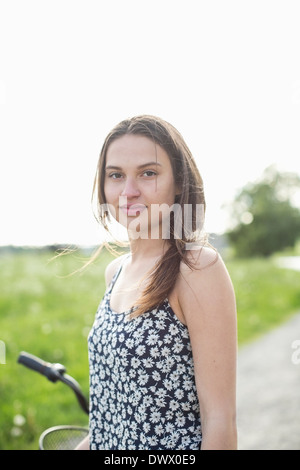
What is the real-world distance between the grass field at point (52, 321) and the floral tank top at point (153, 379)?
0.63 m

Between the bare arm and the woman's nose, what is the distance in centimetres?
38

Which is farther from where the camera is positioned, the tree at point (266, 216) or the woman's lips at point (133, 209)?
the tree at point (266, 216)

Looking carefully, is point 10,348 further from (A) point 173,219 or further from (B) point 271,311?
(B) point 271,311

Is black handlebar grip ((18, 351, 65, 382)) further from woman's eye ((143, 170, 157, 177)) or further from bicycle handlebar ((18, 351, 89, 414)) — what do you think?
woman's eye ((143, 170, 157, 177))

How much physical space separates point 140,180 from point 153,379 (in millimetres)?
679

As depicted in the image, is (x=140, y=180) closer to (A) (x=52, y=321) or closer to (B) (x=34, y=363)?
(B) (x=34, y=363)

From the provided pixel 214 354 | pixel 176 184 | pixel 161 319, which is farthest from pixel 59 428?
pixel 176 184

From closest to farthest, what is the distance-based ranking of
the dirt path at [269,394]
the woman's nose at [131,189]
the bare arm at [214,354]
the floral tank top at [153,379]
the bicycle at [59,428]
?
the bare arm at [214,354]
the floral tank top at [153,379]
the woman's nose at [131,189]
the bicycle at [59,428]
the dirt path at [269,394]

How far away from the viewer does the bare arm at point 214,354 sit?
56.3 inches

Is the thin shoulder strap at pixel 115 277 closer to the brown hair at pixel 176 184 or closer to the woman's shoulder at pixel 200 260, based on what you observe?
the brown hair at pixel 176 184

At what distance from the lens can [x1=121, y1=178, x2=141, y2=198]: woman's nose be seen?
1647 millimetres

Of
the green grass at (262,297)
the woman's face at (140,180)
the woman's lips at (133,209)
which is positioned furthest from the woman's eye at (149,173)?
the green grass at (262,297)

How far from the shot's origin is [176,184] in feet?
5.64

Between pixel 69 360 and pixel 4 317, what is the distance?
2343mm
